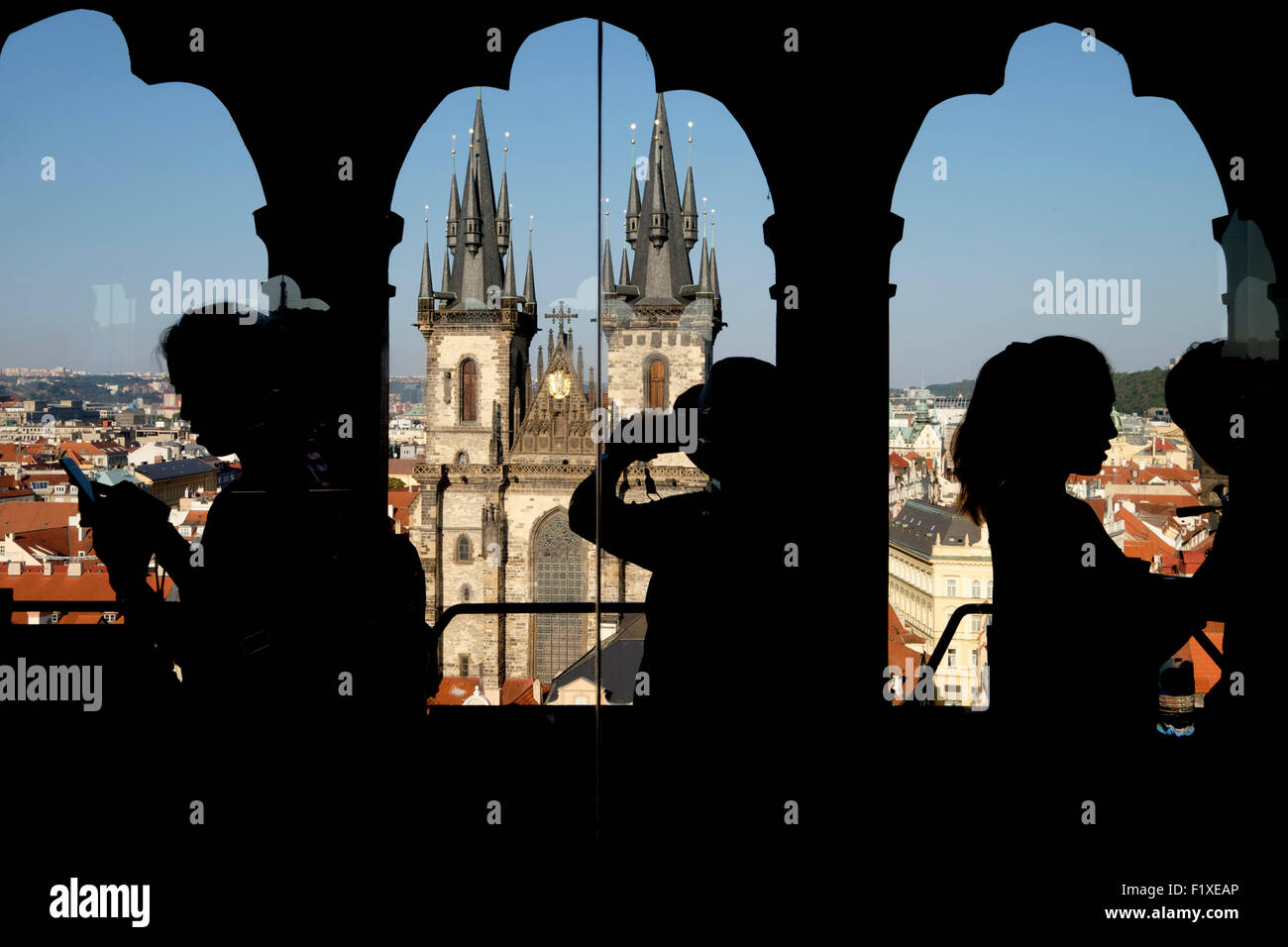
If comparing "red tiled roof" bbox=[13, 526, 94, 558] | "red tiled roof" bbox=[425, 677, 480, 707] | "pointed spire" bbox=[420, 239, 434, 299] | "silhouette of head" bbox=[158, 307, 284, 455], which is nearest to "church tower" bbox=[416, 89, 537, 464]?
"pointed spire" bbox=[420, 239, 434, 299]

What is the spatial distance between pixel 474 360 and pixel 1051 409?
3875cm

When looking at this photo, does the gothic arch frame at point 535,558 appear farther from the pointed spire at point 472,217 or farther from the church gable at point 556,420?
the pointed spire at point 472,217

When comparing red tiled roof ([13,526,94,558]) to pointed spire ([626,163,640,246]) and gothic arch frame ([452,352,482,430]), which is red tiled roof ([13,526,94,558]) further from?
gothic arch frame ([452,352,482,430])

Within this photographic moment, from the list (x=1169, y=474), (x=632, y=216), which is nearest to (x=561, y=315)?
(x=632, y=216)

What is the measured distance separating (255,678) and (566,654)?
3656cm

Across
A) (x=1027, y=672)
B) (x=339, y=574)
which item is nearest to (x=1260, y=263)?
(x=1027, y=672)

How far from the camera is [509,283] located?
122ft

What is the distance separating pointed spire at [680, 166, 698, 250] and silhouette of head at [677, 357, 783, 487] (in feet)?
89.5

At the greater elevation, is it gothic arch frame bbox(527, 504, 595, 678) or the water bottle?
the water bottle

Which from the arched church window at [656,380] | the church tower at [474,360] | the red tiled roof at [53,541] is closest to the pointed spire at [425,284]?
the church tower at [474,360]

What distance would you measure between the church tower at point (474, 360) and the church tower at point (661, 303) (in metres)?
5.42

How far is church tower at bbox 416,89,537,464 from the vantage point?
37688 mm

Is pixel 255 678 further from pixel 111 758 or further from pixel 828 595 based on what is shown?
pixel 828 595

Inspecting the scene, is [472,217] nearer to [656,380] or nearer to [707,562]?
[656,380]
